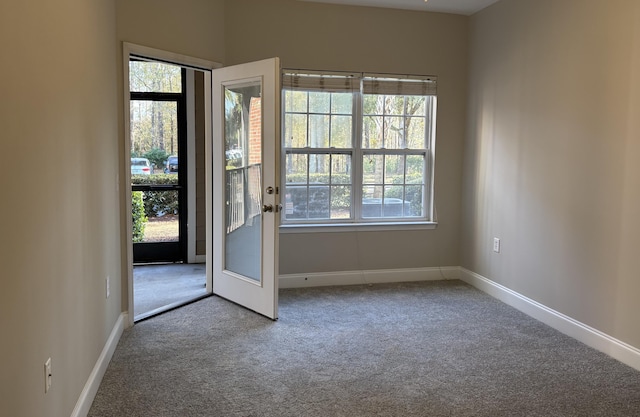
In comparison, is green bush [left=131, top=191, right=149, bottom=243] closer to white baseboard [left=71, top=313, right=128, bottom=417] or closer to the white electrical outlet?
white baseboard [left=71, top=313, right=128, bottom=417]

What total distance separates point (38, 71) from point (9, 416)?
1.16 metres

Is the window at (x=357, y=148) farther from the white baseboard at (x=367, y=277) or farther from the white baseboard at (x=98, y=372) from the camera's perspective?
the white baseboard at (x=98, y=372)

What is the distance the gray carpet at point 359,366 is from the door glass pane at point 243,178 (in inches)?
17.3

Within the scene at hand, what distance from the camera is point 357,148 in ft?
16.0

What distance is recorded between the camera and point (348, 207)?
496 cm

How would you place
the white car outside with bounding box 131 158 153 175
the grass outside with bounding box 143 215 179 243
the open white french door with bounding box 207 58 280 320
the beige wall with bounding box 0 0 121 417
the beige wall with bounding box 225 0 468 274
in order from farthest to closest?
the grass outside with bounding box 143 215 179 243 → the white car outside with bounding box 131 158 153 175 → the beige wall with bounding box 225 0 468 274 → the open white french door with bounding box 207 58 280 320 → the beige wall with bounding box 0 0 121 417

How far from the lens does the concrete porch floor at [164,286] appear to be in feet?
13.7

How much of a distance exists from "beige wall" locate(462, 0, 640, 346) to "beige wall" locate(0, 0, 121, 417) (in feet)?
10.3

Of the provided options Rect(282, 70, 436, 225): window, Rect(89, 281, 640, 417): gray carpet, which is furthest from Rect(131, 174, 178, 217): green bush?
Rect(89, 281, 640, 417): gray carpet

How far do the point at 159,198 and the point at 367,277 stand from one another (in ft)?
8.90

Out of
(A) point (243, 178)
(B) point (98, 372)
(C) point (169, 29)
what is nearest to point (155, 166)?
(A) point (243, 178)

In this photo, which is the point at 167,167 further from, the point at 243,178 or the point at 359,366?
the point at 359,366

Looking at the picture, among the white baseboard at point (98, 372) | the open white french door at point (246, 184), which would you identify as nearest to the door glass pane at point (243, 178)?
the open white french door at point (246, 184)

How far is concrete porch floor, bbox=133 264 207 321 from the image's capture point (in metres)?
4.17
